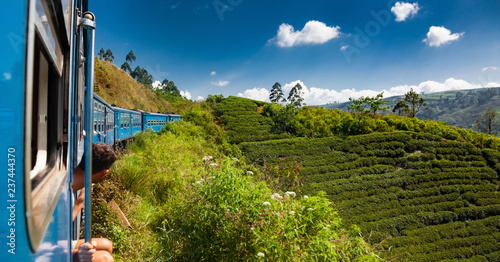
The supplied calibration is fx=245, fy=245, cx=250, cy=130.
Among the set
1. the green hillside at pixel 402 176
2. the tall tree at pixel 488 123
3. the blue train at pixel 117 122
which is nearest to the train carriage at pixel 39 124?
the blue train at pixel 117 122

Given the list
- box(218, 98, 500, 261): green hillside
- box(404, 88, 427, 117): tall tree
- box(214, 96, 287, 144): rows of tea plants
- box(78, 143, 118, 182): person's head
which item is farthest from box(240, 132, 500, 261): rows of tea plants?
box(404, 88, 427, 117): tall tree

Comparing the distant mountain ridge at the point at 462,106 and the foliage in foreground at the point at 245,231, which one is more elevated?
the distant mountain ridge at the point at 462,106

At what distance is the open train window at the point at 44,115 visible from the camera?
55cm

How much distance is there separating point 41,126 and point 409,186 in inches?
674

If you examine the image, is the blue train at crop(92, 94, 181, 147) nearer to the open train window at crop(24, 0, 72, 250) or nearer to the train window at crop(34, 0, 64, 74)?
the open train window at crop(24, 0, 72, 250)

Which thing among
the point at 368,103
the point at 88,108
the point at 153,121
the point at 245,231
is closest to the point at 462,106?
the point at 368,103

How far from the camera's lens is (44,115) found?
103 cm

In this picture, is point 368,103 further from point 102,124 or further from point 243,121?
point 102,124

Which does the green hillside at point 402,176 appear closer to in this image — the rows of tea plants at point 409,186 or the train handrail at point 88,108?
the rows of tea plants at point 409,186

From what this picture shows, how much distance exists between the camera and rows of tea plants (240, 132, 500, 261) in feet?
36.9

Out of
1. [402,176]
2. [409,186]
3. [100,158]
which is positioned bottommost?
[409,186]

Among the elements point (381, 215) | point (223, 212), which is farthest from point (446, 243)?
point (223, 212)

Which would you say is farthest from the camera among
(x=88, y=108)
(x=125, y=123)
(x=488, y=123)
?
(x=488, y=123)

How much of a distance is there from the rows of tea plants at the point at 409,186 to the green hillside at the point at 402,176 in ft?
0.16
